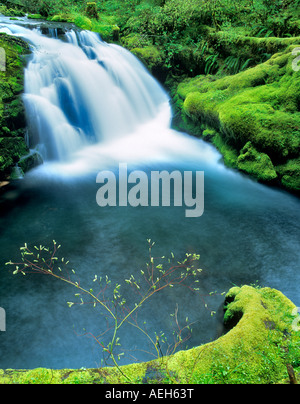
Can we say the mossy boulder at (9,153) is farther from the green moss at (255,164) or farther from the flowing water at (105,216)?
the green moss at (255,164)

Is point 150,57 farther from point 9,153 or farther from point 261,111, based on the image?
point 9,153

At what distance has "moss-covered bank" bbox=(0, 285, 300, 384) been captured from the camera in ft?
7.22

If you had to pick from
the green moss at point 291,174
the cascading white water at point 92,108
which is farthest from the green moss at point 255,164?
the cascading white water at point 92,108

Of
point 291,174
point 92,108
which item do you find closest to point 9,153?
point 92,108

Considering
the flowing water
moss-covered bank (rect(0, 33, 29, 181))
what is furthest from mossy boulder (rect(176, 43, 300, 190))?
moss-covered bank (rect(0, 33, 29, 181))

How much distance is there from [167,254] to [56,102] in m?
7.42

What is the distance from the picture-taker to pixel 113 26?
1460 cm

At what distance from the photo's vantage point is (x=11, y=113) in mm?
7836

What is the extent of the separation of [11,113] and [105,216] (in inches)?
181

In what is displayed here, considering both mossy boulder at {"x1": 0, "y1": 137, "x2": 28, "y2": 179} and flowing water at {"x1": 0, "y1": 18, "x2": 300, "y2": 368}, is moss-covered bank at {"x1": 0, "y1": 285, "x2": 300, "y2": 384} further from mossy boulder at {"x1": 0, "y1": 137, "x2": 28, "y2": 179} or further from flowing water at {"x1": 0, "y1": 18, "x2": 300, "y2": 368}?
mossy boulder at {"x1": 0, "y1": 137, "x2": 28, "y2": 179}

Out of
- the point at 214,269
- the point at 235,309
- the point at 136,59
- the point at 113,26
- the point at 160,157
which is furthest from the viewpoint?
the point at 113,26

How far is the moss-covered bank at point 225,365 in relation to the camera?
220 cm
